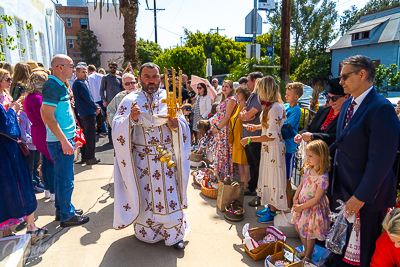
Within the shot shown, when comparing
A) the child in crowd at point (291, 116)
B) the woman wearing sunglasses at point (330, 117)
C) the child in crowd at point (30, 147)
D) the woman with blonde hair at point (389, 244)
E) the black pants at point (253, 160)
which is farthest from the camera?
the black pants at point (253, 160)

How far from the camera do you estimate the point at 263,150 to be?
12.8 feet

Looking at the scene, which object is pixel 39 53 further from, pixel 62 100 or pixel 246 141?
pixel 246 141

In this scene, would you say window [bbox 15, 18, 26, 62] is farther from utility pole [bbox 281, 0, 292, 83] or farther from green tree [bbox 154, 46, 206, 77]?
utility pole [bbox 281, 0, 292, 83]

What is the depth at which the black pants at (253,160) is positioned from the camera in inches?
177

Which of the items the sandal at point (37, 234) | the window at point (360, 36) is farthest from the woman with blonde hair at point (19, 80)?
the window at point (360, 36)

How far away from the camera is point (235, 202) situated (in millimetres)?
4117

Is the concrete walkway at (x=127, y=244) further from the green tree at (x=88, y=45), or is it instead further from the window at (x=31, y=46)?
the green tree at (x=88, y=45)

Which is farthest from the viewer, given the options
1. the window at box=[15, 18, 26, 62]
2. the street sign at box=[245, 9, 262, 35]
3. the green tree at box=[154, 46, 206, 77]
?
the green tree at box=[154, 46, 206, 77]

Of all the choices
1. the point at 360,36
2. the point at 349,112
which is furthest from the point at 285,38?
the point at 360,36

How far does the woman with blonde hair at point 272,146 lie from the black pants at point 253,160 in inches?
23.2

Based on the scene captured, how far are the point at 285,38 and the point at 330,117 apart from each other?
6.26 m

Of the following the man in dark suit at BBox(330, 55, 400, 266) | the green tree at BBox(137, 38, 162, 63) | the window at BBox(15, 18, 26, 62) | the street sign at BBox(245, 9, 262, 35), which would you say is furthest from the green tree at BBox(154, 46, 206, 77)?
the green tree at BBox(137, 38, 162, 63)

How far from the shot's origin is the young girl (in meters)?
2.82

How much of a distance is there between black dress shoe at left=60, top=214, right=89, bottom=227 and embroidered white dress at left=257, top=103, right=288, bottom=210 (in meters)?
2.62
